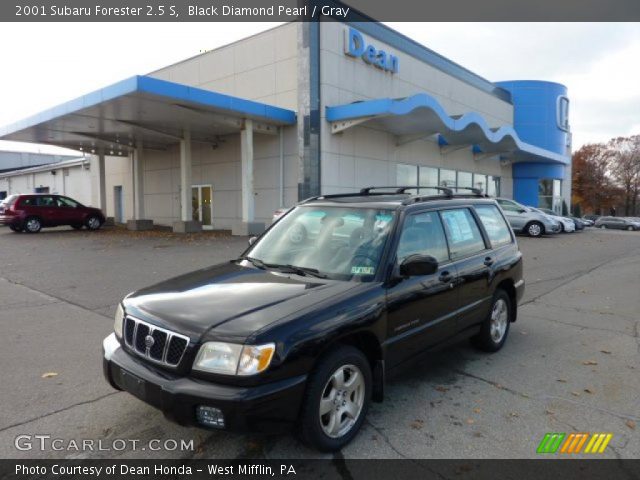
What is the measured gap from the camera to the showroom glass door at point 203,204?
2277 centimetres

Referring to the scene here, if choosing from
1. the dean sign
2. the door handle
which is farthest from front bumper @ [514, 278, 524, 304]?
the dean sign

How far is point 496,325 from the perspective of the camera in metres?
5.10

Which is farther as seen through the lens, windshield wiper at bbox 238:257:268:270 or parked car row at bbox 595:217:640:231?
parked car row at bbox 595:217:640:231

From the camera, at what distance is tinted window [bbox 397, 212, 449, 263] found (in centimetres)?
376

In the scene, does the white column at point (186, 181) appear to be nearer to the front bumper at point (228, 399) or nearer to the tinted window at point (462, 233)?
the tinted window at point (462, 233)

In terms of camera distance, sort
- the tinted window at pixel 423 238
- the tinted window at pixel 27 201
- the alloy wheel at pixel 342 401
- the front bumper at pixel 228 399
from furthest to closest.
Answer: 1. the tinted window at pixel 27 201
2. the tinted window at pixel 423 238
3. the alloy wheel at pixel 342 401
4. the front bumper at pixel 228 399

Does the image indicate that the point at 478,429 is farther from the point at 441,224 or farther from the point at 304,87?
the point at 304,87

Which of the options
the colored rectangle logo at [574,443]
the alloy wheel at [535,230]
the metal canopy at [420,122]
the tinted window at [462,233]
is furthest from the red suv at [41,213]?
the colored rectangle logo at [574,443]

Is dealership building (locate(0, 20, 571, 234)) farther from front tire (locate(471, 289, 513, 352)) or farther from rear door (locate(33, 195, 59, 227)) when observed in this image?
front tire (locate(471, 289, 513, 352))

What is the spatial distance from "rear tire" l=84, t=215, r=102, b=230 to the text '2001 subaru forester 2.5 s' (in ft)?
66.3

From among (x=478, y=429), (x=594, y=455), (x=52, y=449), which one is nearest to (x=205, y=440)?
(x=52, y=449)

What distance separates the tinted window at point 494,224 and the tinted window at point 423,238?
1.09m

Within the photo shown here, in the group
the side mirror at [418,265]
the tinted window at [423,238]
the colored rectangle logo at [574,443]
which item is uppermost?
the tinted window at [423,238]

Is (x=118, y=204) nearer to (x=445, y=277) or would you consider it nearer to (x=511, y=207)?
(x=511, y=207)
